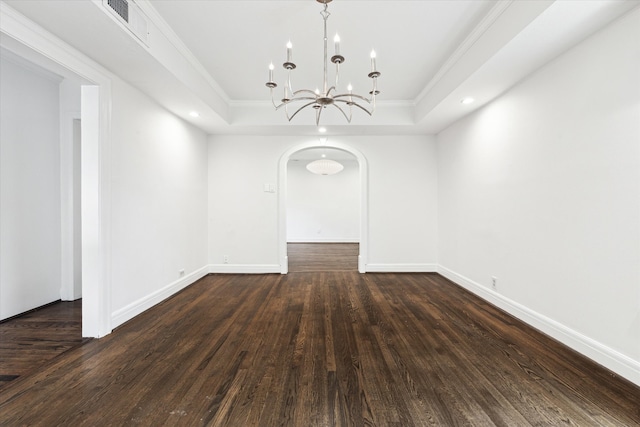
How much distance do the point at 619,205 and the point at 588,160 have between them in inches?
16.2

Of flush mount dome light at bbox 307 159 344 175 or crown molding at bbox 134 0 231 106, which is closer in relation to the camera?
crown molding at bbox 134 0 231 106

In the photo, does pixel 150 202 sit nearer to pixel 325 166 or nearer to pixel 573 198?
pixel 573 198

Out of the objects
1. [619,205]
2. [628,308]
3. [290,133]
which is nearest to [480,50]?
[619,205]

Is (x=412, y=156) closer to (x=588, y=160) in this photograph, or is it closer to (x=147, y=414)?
(x=588, y=160)

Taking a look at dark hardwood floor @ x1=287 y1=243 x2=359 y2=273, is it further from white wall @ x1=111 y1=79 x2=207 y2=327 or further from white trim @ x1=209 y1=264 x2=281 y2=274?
white wall @ x1=111 y1=79 x2=207 y2=327

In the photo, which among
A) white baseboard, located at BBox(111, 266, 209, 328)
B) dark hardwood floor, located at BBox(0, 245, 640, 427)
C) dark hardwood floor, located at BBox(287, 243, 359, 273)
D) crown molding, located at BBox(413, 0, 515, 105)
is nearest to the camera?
dark hardwood floor, located at BBox(0, 245, 640, 427)

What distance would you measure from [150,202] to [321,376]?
8.83ft

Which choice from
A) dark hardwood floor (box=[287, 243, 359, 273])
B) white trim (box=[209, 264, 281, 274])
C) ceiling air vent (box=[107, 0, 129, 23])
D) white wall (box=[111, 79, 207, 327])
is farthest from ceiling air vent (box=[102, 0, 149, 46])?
dark hardwood floor (box=[287, 243, 359, 273])

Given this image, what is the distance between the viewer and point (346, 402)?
61.7 inches

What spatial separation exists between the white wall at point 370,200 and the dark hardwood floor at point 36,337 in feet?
6.88

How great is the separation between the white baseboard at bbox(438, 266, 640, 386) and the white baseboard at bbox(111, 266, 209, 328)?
13.1 ft

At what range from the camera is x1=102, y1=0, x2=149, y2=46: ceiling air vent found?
6.06 ft

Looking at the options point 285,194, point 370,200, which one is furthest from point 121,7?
point 370,200

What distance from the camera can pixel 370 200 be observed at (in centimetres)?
477
